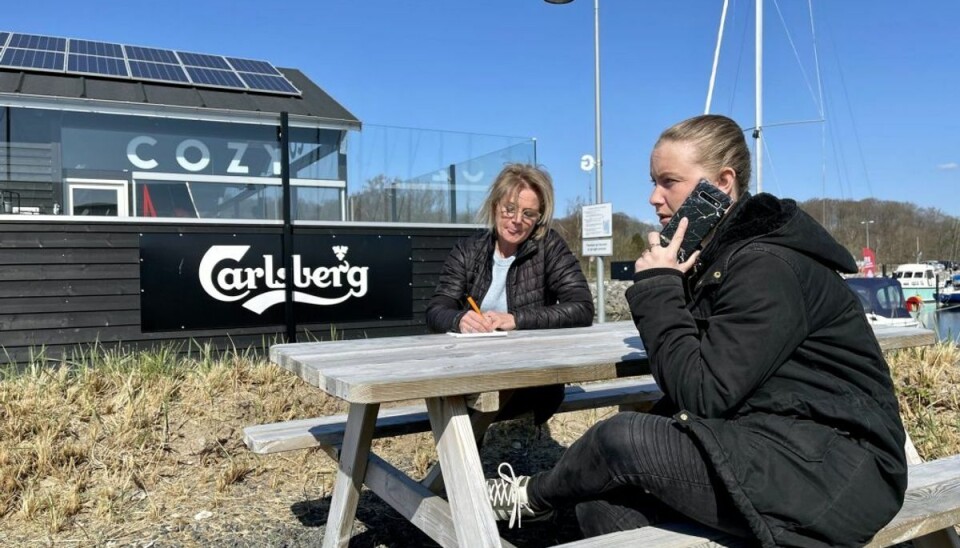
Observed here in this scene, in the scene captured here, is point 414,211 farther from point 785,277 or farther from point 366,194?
point 785,277

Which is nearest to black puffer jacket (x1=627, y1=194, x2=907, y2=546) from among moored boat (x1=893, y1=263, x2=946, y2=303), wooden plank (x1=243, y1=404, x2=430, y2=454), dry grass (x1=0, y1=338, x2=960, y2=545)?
wooden plank (x1=243, y1=404, x2=430, y2=454)

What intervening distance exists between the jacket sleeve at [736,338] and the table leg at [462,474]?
0.56 m

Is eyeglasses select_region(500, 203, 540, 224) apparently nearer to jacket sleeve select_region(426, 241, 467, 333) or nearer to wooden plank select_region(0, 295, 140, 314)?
jacket sleeve select_region(426, 241, 467, 333)

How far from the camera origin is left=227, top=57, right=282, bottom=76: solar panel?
12.1m

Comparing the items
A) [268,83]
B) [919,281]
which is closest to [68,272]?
[268,83]

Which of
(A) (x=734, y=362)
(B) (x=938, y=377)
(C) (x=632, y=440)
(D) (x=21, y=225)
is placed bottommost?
(B) (x=938, y=377)

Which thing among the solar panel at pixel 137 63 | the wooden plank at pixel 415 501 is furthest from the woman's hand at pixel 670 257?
the solar panel at pixel 137 63

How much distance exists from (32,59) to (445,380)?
1019 cm

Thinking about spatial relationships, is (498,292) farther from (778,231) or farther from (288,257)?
(288,257)

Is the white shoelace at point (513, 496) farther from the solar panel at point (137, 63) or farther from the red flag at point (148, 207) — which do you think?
the solar panel at point (137, 63)

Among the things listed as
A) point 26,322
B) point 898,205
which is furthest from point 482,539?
point 898,205

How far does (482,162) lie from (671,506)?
8024 millimetres

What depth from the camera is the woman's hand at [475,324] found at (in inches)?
121

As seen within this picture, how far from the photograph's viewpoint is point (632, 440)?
1.82 m
